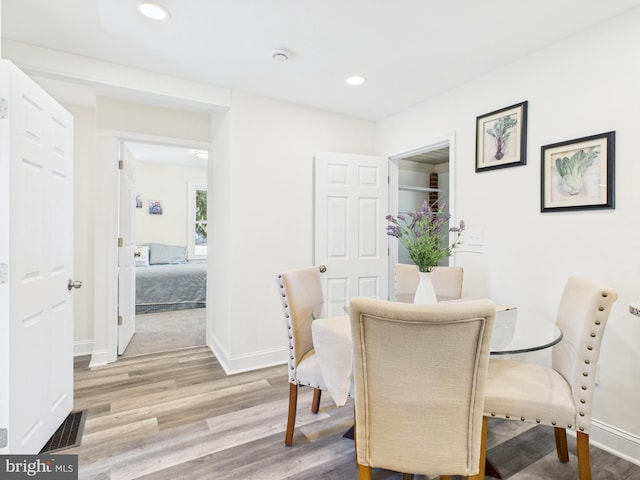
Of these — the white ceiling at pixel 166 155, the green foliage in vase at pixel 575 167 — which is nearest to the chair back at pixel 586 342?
the green foliage in vase at pixel 575 167

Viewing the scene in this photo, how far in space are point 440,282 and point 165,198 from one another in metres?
5.92

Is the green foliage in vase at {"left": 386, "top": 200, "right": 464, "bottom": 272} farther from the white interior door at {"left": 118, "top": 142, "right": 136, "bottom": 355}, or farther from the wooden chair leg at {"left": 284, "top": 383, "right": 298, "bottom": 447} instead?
the white interior door at {"left": 118, "top": 142, "right": 136, "bottom": 355}

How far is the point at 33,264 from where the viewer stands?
1.76 metres

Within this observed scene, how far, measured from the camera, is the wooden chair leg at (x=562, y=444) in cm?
176

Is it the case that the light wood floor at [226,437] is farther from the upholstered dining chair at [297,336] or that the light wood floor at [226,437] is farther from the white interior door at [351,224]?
the white interior door at [351,224]

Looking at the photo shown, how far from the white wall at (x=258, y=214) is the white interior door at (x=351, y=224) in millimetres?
155

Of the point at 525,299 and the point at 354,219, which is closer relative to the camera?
the point at 525,299

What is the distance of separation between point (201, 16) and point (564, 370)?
2.74 meters

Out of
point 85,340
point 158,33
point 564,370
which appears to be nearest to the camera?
point 564,370

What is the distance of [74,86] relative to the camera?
9.34 ft

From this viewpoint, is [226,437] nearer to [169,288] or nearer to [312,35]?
[312,35]

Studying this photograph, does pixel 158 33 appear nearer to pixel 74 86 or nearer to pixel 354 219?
pixel 74 86

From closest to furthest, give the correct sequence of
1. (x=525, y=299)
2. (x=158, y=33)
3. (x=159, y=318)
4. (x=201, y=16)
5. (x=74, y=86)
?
(x=201, y=16)
(x=158, y=33)
(x=525, y=299)
(x=74, y=86)
(x=159, y=318)

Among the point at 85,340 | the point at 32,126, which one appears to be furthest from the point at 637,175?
the point at 85,340
